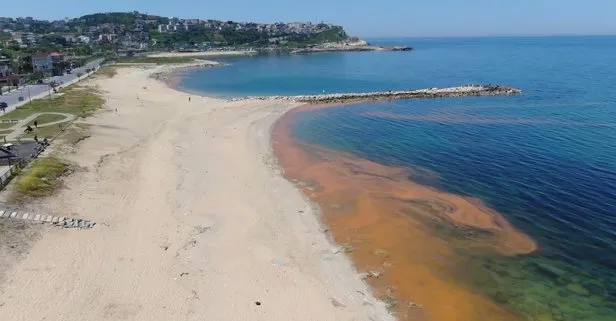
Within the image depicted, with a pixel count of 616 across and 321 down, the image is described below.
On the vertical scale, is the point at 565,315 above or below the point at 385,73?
below

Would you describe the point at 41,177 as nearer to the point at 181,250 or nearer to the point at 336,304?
the point at 181,250

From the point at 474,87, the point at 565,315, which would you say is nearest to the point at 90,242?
the point at 565,315

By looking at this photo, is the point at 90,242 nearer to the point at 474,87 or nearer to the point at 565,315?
the point at 565,315

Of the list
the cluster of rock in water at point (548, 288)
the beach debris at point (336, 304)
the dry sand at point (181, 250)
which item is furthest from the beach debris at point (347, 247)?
the cluster of rock in water at point (548, 288)

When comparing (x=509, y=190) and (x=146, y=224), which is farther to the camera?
(x=509, y=190)

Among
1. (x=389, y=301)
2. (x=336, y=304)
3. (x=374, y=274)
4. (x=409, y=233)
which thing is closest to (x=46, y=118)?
(x=409, y=233)

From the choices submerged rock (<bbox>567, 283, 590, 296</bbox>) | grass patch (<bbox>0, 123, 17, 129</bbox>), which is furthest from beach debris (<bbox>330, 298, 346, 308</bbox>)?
grass patch (<bbox>0, 123, 17, 129</bbox>)

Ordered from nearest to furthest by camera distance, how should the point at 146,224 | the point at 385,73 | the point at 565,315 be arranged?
the point at 565,315
the point at 146,224
the point at 385,73

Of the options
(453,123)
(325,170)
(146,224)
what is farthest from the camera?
(453,123)

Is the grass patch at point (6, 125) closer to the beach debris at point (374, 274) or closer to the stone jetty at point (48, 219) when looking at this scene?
the stone jetty at point (48, 219)
